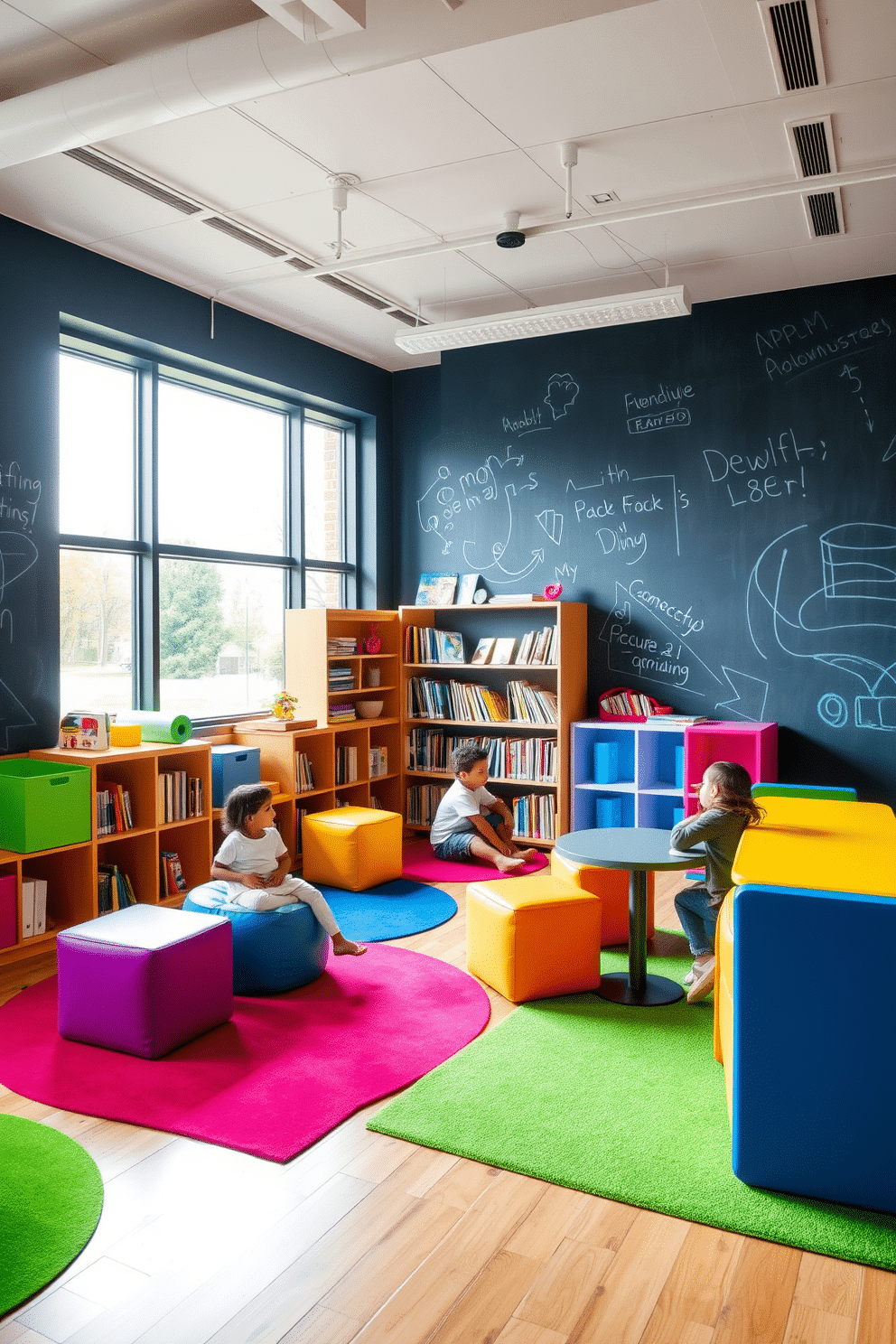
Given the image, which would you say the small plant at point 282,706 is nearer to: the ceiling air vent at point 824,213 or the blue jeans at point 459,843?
the blue jeans at point 459,843

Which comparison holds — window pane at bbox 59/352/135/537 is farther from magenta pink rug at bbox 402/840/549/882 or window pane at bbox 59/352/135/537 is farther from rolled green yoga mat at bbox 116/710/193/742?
magenta pink rug at bbox 402/840/549/882

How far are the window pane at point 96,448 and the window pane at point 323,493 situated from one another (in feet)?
5.08

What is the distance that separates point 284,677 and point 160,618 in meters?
1.10

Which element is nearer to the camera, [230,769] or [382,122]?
[382,122]

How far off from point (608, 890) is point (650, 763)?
5.46 feet

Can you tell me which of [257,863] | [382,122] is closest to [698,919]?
[257,863]

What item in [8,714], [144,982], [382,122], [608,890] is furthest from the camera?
[8,714]

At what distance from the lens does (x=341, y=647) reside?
615cm

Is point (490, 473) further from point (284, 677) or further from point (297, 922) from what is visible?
point (297, 922)

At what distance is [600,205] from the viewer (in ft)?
15.0

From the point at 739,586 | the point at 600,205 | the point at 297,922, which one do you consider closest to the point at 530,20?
the point at 600,205

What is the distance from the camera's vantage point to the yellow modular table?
2.52 metres

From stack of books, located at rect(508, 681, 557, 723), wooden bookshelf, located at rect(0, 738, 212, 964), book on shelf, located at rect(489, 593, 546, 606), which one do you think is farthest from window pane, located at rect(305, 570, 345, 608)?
wooden bookshelf, located at rect(0, 738, 212, 964)

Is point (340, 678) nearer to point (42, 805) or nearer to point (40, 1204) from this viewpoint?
point (42, 805)
